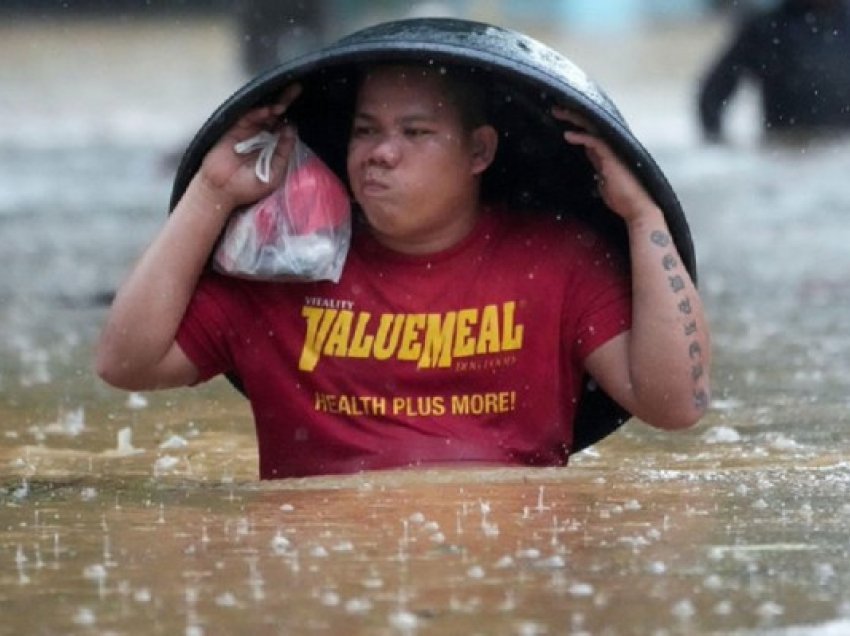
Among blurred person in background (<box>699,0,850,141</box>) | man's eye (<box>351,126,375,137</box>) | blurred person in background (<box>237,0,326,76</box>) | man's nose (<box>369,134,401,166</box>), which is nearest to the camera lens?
man's nose (<box>369,134,401,166</box>)

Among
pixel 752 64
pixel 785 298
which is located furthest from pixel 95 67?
pixel 785 298

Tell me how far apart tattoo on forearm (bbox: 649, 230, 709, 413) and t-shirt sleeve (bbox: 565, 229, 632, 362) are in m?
0.13

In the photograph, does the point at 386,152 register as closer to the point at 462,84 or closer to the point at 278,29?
the point at 462,84

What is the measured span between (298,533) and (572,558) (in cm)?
55

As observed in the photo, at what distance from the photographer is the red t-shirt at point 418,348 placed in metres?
5.15

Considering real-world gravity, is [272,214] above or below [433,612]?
above

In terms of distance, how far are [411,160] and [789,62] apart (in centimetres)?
1133

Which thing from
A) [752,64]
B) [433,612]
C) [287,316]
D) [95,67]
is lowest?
[433,612]

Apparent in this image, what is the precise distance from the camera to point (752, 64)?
53.3 ft

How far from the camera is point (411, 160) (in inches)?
201

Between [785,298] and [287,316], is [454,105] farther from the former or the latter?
[785,298]

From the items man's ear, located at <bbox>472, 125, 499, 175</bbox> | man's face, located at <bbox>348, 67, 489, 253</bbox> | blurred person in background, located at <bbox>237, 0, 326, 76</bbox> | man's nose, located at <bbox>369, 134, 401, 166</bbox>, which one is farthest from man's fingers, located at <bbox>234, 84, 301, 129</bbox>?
blurred person in background, located at <bbox>237, 0, 326, 76</bbox>

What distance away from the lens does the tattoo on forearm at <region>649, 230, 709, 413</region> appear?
200 inches

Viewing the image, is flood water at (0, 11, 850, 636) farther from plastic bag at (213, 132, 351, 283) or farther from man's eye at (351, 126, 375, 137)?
man's eye at (351, 126, 375, 137)
